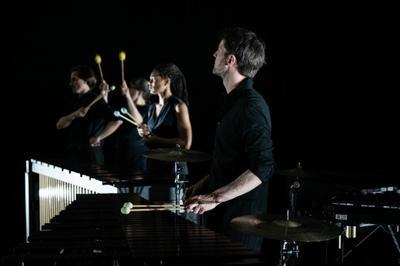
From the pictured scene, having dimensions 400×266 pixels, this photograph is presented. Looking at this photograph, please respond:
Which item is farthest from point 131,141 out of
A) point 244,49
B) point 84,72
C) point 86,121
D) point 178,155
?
point 244,49

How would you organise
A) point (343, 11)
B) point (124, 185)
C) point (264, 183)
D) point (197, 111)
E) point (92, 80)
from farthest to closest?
point (197, 111) → point (92, 80) → point (343, 11) → point (124, 185) → point (264, 183)

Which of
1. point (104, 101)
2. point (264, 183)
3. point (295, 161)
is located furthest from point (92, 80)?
point (264, 183)

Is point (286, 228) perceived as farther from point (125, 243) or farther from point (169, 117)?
point (169, 117)

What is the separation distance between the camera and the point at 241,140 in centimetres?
236

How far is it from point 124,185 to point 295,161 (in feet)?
6.90

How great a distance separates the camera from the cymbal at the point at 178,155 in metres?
3.32

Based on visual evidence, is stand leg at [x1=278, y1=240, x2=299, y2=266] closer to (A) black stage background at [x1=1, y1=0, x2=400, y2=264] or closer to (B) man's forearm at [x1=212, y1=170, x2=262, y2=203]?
(B) man's forearm at [x1=212, y1=170, x2=262, y2=203]

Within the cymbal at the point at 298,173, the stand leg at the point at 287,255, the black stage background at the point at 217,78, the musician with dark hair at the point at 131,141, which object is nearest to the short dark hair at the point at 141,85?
the musician with dark hair at the point at 131,141

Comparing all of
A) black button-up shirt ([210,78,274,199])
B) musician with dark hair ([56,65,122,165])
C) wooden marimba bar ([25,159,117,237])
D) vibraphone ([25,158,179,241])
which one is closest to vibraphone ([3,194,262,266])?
black button-up shirt ([210,78,274,199])

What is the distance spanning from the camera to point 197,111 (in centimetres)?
544

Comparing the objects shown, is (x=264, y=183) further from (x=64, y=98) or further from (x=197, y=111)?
(x=64, y=98)

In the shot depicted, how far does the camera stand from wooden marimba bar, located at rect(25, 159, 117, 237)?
387 cm

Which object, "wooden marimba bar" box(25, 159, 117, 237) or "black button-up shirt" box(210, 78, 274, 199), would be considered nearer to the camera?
"black button-up shirt" box(210, 78, 274, 199)

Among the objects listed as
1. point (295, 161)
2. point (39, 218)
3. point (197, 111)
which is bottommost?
point (39, 218)
